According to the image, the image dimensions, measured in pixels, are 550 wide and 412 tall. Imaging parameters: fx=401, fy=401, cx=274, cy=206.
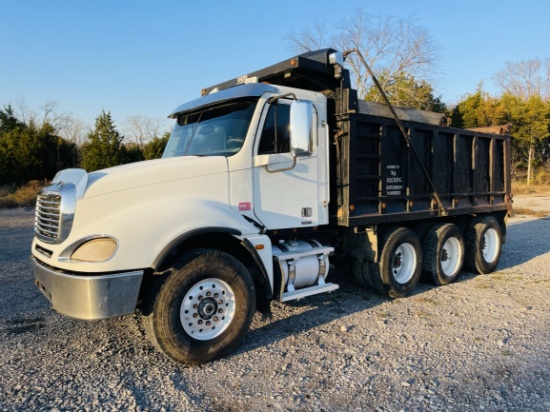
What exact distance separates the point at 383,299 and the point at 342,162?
88.0 inches

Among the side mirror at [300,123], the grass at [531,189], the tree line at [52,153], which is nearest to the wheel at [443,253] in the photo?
the side mirror at [300,123]

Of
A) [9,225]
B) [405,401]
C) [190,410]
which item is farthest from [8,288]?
[9,225]

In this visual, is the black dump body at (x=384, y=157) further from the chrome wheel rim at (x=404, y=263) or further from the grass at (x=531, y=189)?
the grass at (x=531, y=189)

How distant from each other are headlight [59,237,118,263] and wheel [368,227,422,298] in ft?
12.3

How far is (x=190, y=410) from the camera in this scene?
3.15m

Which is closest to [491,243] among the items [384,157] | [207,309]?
[384,157]

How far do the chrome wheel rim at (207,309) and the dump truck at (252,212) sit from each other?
0.01 metres

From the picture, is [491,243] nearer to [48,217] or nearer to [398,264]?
[398,264]

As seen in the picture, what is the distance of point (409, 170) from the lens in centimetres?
622

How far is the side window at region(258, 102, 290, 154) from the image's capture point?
15.1ft

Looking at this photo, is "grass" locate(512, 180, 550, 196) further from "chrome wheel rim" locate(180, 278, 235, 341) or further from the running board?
"chrome wheel rim" locate(180, 278, 235, 341)

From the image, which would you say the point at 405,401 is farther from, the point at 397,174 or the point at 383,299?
the point at 397,174

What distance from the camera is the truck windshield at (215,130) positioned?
15.0ft

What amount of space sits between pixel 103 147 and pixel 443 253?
24481mm
